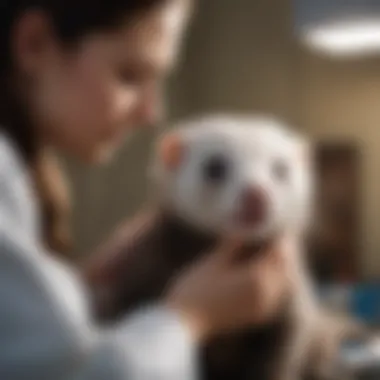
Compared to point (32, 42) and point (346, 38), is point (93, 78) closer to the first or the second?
point (32, 42)

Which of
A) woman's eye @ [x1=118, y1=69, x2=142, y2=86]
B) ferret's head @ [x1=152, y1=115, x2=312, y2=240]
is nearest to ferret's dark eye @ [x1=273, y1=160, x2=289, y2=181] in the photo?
ferret's head @ [x1=152, y1=115, x2=312, y2=240]

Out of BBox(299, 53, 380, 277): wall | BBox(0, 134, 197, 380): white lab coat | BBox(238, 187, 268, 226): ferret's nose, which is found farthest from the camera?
BBox(299, 53, 380, 277): wall

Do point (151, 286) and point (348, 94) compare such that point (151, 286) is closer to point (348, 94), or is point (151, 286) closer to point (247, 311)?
point (247, 311)

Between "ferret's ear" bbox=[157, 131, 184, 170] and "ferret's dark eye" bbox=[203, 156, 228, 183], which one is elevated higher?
"ferret's ear" bbox=[157, 131, 184, 170]

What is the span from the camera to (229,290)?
48 centimetres

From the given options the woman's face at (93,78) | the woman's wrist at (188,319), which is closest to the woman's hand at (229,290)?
the woman's wrist at (188,319)

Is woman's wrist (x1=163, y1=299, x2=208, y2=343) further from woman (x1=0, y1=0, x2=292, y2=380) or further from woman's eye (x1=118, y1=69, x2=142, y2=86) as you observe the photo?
woman's eye (x1=118, y1=69, x2=142, y2=86)

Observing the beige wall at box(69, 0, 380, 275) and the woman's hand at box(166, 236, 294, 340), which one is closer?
the woman's hand at box(166, 236, 294, 340)

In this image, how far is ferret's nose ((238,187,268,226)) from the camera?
19.9 inches

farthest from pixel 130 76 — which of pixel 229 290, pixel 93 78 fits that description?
pixel 229 290

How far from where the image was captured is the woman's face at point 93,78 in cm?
47

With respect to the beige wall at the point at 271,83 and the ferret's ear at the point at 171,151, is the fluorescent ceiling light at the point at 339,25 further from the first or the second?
the ferret's ear at the point at 171,151

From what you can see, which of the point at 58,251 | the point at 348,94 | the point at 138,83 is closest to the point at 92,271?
the point at 58,251

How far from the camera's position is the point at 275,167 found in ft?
1.73
